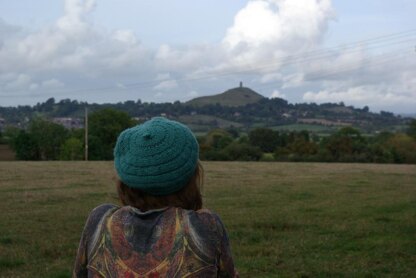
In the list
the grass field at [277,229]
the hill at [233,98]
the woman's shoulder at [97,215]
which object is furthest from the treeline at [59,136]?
the woman's shoulder at [97,215]

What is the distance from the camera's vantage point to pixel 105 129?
8781cm

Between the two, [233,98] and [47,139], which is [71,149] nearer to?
[47,139]

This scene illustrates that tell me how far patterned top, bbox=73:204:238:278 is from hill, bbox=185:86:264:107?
14256 cm

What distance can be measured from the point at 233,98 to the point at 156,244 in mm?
164723

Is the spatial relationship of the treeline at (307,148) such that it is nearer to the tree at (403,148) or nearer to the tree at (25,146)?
the tree at (403,148)

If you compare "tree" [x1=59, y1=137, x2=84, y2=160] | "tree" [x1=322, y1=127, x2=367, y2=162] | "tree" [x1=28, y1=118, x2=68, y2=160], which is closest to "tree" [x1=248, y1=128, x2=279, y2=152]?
"tree" [x1=322, y1=127, x2=367, y2=162]

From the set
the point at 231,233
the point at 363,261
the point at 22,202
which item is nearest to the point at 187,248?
the point at 363,261

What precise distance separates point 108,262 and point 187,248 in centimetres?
31

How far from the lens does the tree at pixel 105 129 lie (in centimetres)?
7831

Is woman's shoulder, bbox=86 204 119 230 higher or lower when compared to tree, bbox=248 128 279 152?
higher

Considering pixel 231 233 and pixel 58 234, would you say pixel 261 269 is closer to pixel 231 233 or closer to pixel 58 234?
pixel 231 233

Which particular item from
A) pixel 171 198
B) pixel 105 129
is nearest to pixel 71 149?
pixel 105 129

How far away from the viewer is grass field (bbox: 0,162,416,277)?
28.1 ft

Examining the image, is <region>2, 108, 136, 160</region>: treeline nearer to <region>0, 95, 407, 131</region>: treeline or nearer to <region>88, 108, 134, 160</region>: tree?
<region>88, 108, 134, 160</region>: tree
